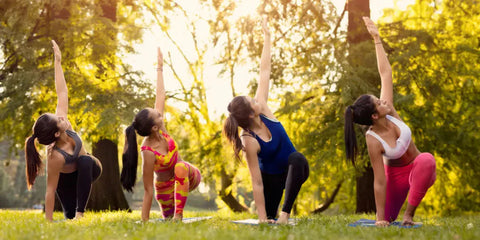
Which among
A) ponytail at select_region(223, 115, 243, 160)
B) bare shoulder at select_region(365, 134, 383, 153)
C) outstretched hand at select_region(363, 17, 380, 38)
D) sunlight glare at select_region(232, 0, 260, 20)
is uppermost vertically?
sunlight glare at select_region(232, 0, 260, 20)

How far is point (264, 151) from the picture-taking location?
17.9 feet

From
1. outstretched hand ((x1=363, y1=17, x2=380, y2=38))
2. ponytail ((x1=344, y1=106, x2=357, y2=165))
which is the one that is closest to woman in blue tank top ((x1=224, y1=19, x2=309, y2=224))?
ponytail ((x1=344, y1=106, x2=357, y2=165))

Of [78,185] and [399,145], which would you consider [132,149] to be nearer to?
[78,185]

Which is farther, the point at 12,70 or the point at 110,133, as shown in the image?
the point at 12,70

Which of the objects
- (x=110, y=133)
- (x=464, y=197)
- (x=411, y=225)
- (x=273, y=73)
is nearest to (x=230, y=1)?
(x=273, y=73)

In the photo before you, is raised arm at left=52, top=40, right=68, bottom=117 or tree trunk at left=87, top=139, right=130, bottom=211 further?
tree trunk at left=87, top=139, right=130, bottom=211

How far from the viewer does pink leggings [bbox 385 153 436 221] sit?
4816 millimetres

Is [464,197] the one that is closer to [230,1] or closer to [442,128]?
[442,128]

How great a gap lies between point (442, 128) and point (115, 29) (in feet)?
27.8

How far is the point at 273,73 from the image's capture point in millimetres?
12562

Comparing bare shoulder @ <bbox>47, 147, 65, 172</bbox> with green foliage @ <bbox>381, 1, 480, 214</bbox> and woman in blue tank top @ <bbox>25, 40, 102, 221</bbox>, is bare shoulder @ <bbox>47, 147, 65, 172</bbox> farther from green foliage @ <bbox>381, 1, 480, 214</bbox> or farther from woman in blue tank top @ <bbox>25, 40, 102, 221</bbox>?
green foliage @ <bbox>381, 1, 480, 214</bbox>

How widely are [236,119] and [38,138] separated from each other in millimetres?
2667

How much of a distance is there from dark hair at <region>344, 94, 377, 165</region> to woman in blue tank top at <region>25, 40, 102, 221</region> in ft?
11.9

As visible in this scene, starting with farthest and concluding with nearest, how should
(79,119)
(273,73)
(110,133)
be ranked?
(273,73), (79,119), (110,133)
